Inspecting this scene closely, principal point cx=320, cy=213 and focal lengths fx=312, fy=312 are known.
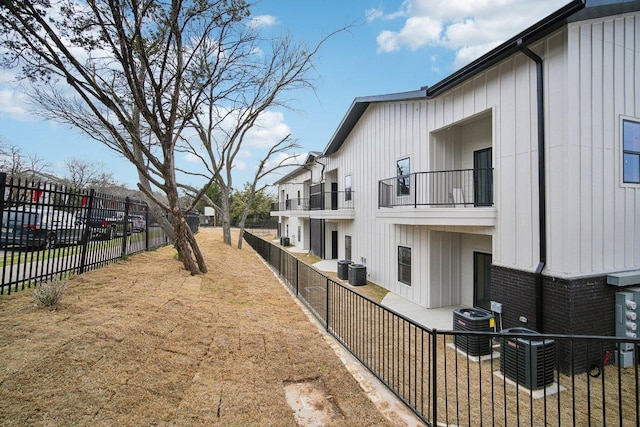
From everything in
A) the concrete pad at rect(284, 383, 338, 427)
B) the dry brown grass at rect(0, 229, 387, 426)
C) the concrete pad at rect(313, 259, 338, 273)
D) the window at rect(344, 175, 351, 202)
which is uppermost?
the window at rect(344, 175, 351, 202)

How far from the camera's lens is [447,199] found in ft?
28.7

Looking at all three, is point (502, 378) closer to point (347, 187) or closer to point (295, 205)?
point (347, 187)

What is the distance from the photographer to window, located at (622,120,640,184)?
228 inches

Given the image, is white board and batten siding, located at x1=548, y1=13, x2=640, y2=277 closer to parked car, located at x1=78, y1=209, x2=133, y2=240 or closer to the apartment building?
the apartment building

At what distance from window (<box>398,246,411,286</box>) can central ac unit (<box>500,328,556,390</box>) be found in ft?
15.5

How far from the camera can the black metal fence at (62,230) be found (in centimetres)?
485

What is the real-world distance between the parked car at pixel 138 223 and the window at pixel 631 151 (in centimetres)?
1197

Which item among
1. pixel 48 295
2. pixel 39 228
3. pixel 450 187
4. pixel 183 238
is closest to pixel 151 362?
pixel 48 295

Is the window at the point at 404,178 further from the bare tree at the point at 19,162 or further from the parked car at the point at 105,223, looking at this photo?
the bare tree at the point at 19,162

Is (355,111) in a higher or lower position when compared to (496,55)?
higher

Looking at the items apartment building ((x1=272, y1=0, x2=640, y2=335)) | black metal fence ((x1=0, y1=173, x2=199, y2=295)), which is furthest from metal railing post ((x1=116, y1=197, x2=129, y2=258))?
apartment building ((x1=272, y1=0, x2=640, y2=335))

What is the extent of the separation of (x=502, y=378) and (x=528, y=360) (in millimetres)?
629

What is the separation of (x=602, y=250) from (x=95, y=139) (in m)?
14.8

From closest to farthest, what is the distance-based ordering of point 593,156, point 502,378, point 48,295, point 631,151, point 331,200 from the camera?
point 48,295, point 502,378, point 593,156, point 631,151, point 331,200
